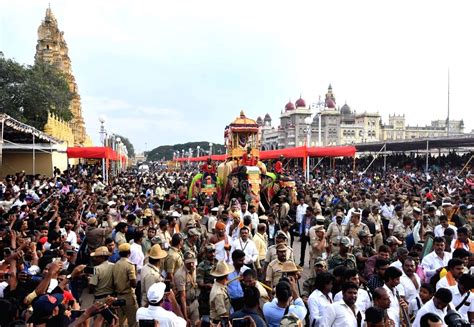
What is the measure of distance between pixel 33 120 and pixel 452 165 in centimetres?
3213

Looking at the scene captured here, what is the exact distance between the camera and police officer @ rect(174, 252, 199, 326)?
571cm

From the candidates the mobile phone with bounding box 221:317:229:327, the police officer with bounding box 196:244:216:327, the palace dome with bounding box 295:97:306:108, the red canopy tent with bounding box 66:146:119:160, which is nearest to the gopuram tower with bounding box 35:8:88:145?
the red canopy tent with bounding box 66:146:119:160

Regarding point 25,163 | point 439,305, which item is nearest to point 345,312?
point 439,305

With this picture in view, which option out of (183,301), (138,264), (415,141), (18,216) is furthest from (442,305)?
(415,141)

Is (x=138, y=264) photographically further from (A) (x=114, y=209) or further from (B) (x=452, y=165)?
(B) (x=452, y=165)

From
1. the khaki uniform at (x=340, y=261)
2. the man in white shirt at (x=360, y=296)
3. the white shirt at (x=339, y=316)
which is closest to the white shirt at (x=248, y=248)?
the khaki uniform at (x=340, y=261)

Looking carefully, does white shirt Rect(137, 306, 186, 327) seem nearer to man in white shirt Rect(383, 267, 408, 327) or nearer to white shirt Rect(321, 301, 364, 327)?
white shirt Rect(321, 301, 364, 327)

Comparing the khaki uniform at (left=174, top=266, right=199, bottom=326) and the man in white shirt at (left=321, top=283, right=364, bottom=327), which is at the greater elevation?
the man in white shirt at (left=321, top=283, right=364, bottom=327)

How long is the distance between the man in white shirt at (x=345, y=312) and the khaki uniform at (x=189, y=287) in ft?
6.34

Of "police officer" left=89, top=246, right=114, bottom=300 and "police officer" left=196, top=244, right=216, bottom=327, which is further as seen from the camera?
"police officer" left=196, top=244, right=216, bottom=327

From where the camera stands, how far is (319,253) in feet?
24.0

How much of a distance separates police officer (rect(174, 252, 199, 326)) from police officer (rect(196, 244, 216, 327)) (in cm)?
8

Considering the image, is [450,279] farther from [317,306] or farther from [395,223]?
[395,223]

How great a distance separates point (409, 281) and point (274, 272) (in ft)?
5.02
